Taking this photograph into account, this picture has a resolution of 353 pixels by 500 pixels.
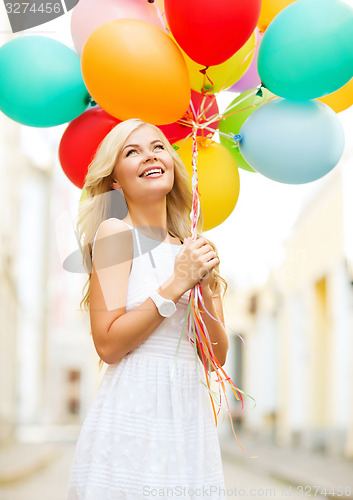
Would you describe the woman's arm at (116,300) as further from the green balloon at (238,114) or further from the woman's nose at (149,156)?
the green balloon at (238,114)

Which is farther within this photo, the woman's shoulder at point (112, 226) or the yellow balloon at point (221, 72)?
the yellow balloon at point (221, 72)

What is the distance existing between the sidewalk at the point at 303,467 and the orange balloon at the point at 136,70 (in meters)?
4.22

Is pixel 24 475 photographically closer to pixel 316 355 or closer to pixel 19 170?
pixel 316 355

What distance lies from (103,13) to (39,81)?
37 centimetres

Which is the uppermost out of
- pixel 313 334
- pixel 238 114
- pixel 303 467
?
pixel 238 114

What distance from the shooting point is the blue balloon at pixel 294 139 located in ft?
8.52

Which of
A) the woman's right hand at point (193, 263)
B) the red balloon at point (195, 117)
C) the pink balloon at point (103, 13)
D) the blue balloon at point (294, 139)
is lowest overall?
the woman's right hand at point (193, 263)

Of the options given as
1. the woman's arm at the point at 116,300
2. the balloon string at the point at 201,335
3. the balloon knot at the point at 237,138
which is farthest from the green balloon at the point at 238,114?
the woman's arm at the point at 116,300

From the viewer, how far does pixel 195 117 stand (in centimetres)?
276

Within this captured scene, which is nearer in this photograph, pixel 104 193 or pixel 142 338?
pixel 142 338

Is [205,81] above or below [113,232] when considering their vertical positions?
above

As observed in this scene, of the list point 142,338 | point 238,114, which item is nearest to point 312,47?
point 238,114

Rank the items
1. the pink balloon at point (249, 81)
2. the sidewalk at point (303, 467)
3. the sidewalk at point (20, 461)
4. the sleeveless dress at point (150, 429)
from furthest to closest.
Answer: the sidewalk at point (20, 461), the sidewalk at point (303, 467), the pink balloon at point (249, 81), the sleeveless dress at point (150, 429)

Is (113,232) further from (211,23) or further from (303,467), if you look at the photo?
(303,467)
